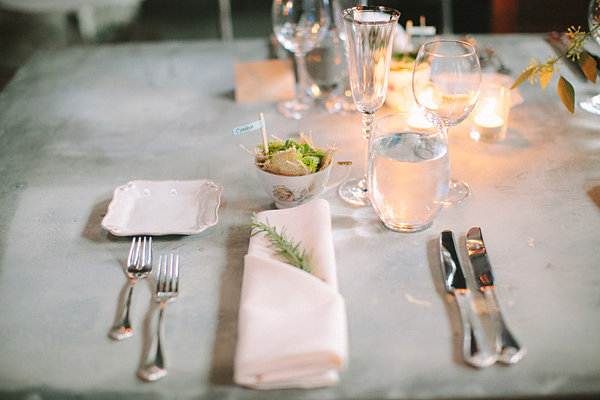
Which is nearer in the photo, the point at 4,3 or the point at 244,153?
the point at 244,153

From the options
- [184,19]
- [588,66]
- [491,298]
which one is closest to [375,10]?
[588,66]

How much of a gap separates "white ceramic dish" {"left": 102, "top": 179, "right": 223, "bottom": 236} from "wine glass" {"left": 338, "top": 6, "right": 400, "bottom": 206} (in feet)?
0.99

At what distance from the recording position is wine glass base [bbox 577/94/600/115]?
1356 millimetres

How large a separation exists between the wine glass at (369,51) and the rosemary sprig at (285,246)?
21 cm

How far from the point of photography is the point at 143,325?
75 cm

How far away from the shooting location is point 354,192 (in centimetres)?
107

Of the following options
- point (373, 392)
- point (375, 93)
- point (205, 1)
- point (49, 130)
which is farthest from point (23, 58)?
point (373, 392)

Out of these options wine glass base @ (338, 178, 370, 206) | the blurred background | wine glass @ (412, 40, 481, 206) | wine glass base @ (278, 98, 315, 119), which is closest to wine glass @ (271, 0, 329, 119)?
wine glass base @ (278, 98, 315, 119)

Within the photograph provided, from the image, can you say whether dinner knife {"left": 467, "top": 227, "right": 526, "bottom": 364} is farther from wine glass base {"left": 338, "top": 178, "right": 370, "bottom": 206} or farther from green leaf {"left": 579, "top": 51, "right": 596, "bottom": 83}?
green leaf {"left": 579, "top": 51, "right": 596, "bottom": 83}

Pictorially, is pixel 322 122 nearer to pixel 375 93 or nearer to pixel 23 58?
pixel 375 93

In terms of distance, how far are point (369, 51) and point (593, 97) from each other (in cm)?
78

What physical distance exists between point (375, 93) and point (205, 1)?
353 centimetres

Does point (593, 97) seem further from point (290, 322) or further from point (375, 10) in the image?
point (290, 322)

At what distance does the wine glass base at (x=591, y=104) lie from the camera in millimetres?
1356
